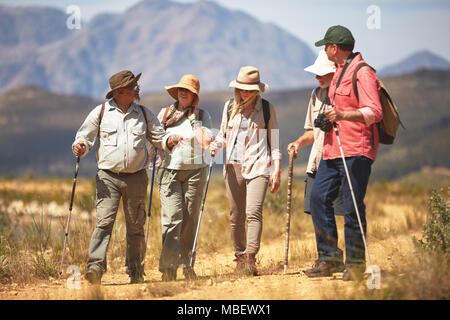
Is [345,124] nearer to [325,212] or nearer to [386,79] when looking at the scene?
[325,212]

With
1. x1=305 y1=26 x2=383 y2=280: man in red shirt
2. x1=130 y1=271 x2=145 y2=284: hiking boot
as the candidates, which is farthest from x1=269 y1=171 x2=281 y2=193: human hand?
x1=130 y1=271 x2=145 y2=284: hiking boot

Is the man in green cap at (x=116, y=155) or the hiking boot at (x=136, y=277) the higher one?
the man in green cap at (x=116, y=155)

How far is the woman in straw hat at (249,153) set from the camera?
7.20 metres

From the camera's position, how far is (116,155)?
6934 mm

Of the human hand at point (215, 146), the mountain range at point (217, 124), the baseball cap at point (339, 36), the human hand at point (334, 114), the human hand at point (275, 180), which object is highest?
the mountain range at point (217, 124)

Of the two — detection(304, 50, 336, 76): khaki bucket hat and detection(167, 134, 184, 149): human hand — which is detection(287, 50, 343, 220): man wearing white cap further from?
detection(167, 134, 184, 149): human hand

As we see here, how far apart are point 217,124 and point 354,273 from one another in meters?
111

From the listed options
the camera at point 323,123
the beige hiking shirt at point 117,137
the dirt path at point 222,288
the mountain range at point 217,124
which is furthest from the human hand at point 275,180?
the mountain range at point 217,124

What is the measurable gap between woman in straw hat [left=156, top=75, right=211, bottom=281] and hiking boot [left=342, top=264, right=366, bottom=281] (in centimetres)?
187

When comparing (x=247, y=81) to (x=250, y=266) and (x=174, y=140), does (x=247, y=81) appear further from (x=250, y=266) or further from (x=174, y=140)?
(x=250, y=266)

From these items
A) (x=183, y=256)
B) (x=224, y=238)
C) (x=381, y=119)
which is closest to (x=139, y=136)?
(x=183, y=256)

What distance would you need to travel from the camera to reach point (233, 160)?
736 centimetres

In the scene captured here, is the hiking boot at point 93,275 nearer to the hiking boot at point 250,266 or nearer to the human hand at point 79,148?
the human hand at point 79,148

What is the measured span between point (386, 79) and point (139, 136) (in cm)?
9374
